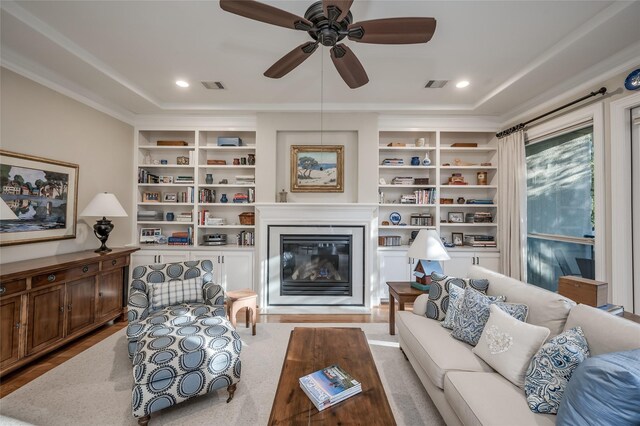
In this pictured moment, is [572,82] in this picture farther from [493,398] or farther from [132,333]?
[132,333]

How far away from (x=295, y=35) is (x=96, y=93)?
2822 mm

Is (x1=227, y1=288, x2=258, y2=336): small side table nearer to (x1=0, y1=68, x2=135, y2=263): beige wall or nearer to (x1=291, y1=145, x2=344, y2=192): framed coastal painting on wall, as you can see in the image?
(x1=291, y1=145, x2=344, y2=192): framed coastal painting on wall

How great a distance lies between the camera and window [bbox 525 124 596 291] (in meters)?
2.95

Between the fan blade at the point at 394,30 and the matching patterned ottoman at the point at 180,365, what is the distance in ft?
7.46

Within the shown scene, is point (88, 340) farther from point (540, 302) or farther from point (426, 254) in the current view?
point (540, 302)

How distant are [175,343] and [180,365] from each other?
15 cm

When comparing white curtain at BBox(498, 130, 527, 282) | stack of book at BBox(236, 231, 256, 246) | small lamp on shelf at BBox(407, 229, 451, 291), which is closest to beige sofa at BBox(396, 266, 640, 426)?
small lamp on shelf at BBox(407, 229, 451, 291)

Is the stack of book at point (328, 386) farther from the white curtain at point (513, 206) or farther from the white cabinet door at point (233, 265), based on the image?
the white curtain at point (513, 206)

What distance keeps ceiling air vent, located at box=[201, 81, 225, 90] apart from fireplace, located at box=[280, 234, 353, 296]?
83.6 inches

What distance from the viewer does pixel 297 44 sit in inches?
99.8

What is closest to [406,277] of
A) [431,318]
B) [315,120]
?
[431,318]

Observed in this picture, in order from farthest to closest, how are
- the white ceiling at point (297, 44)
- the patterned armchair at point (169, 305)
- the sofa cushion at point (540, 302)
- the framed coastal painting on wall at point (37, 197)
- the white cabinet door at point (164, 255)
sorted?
the white cabinet door at point (164, 255), the framed coastal painting on wall at point (37, 197), the patterned armchair at point (169, 305), the white ceiling at point (297, 44), the sofa cushion at point (540, 302)

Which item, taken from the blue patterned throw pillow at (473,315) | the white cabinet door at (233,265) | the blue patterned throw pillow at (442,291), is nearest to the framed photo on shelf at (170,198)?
the white cabinet door at (233,265)

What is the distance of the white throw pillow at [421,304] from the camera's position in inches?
97.8
